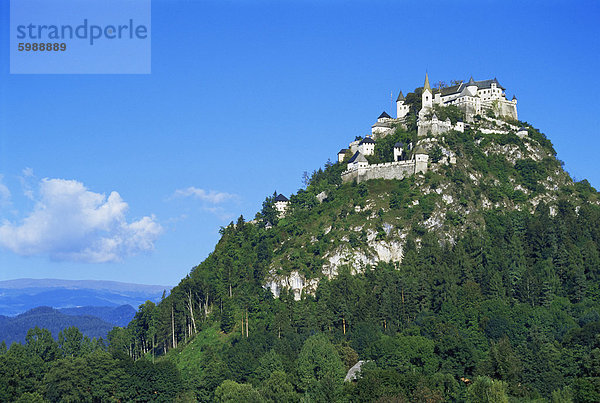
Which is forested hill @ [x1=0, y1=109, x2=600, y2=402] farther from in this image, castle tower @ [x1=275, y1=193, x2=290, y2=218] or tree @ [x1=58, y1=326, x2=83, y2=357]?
tree @ [x1=58, y1=326, x2=83, y2=357]

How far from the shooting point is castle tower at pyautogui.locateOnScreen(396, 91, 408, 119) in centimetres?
16038

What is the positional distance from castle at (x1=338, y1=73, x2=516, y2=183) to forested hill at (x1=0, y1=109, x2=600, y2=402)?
2158 millimetres

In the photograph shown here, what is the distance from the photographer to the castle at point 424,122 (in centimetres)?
14288

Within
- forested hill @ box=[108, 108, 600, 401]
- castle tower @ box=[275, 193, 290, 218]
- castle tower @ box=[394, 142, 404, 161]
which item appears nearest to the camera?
forested hill @ box=[108, 108, 600, 401]

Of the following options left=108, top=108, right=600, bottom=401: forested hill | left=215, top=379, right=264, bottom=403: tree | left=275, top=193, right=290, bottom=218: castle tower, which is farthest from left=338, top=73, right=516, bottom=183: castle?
left=215, top=379, right=264, bottom=403: tree

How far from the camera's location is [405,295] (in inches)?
4560

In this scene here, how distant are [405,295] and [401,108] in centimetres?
5717

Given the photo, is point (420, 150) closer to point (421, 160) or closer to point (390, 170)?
point (421, 160)

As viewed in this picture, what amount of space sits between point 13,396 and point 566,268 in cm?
8157

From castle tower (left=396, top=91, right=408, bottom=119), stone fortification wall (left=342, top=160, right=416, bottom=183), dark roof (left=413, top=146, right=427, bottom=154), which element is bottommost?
stone fortification wall (left=342, top=160, right=416, bottom=183)

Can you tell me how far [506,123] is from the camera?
155625mm

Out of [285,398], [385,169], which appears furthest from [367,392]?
[385,169]

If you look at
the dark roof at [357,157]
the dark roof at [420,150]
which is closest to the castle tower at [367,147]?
the dark roof at [357,157]

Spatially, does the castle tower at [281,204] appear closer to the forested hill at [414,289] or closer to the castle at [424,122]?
the forested hill at [414,289]
